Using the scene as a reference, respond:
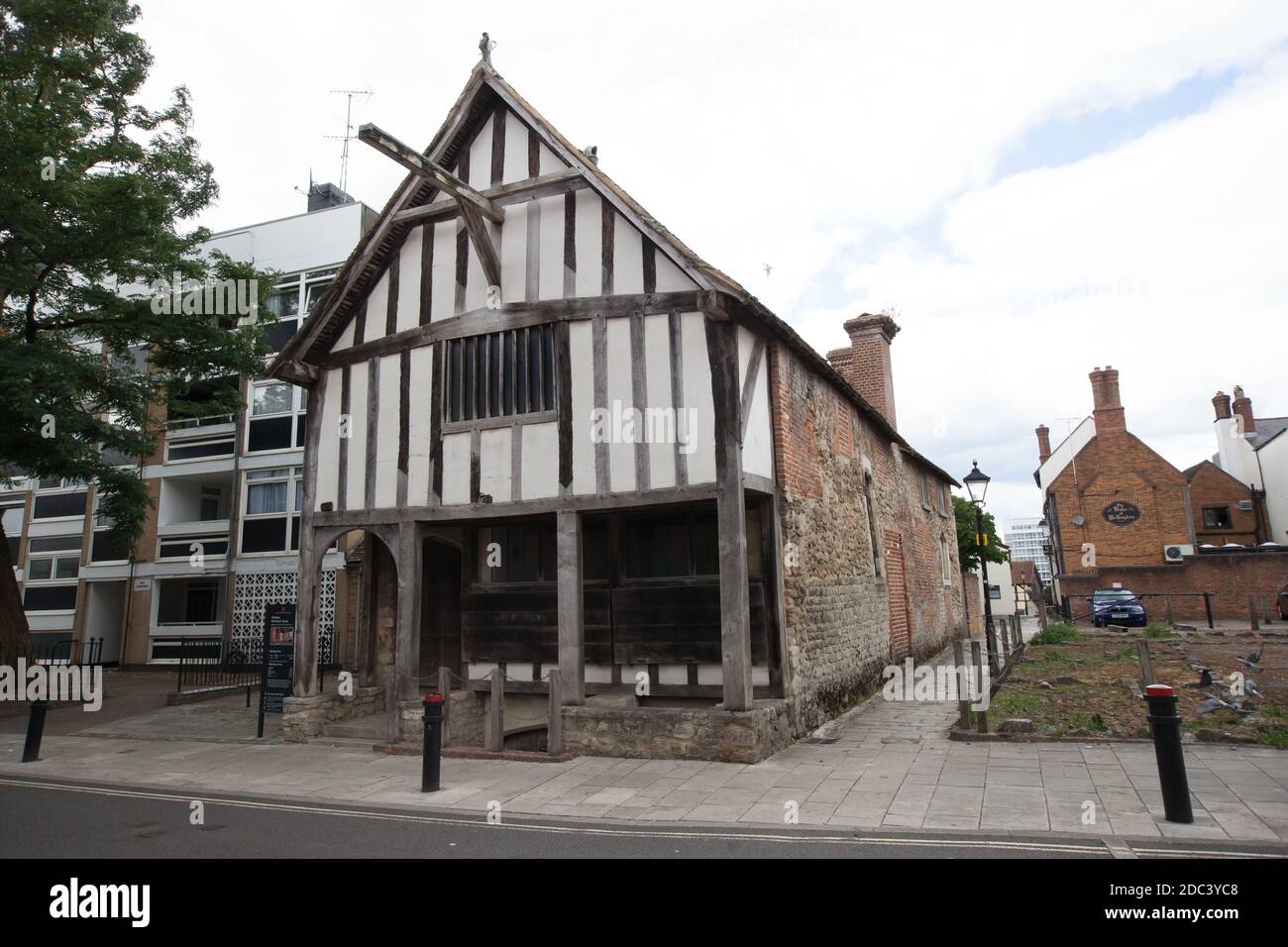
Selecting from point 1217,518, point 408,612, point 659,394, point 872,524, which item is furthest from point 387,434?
point 1217,518

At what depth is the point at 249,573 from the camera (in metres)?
20.2

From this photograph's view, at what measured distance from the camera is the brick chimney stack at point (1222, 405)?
45344 mm

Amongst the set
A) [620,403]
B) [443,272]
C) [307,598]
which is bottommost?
[307,598]

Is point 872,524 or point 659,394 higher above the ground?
point 659,394

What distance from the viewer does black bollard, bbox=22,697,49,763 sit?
10289mm

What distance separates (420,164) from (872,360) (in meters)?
12.3

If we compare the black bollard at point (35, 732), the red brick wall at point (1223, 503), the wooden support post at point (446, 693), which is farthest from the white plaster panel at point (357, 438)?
the red brick wall at point (1223, 503)

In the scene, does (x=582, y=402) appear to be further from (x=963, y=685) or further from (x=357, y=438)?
(x=963, y=685)

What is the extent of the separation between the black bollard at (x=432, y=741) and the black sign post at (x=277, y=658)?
16.2 feet

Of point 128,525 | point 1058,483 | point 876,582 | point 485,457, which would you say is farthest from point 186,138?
point 1058,483

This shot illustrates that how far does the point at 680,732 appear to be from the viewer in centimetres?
867

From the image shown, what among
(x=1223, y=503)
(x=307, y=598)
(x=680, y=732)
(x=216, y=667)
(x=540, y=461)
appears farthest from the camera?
(x=1223, y=503)

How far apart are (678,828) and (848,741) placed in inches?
157
